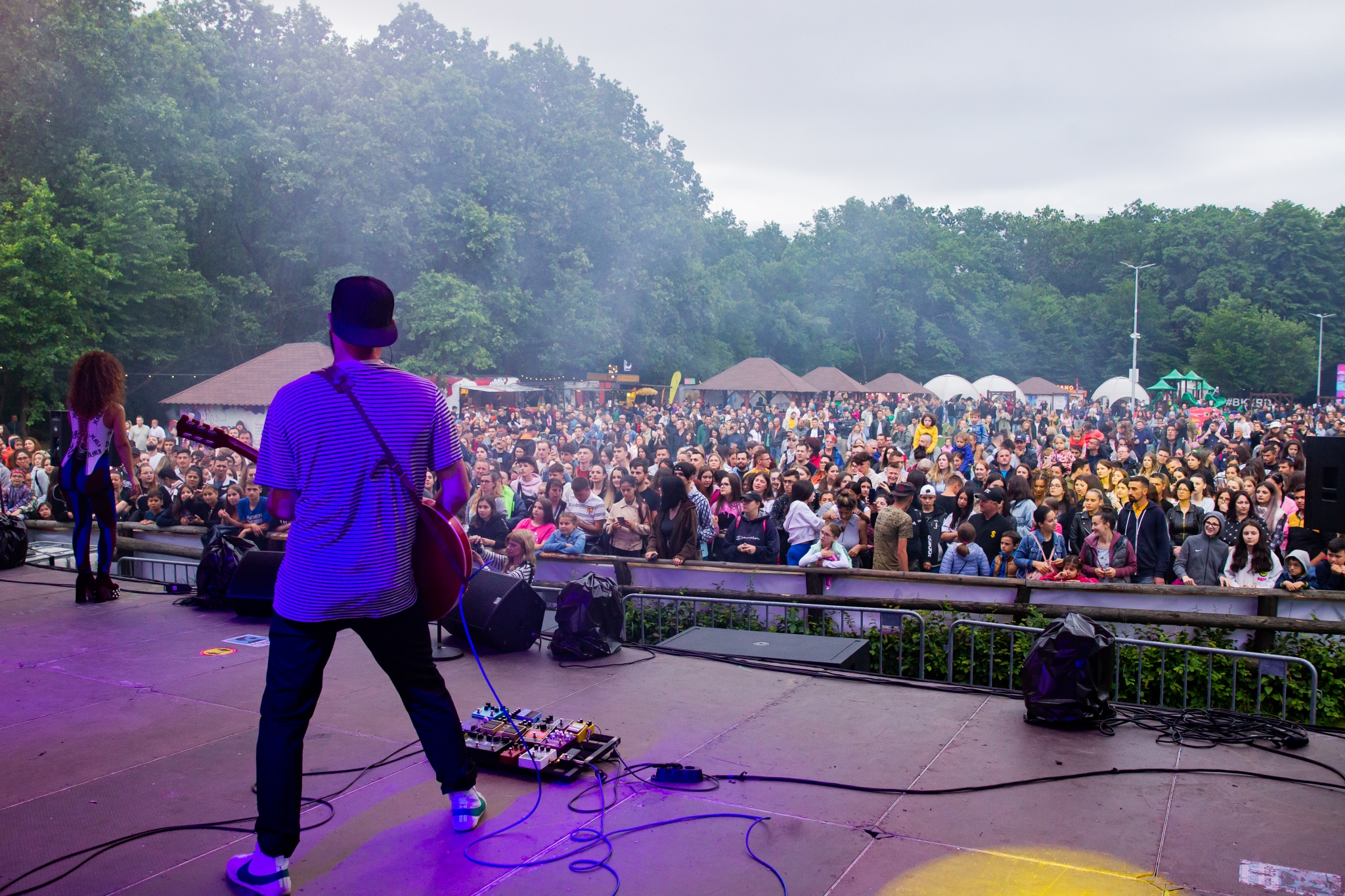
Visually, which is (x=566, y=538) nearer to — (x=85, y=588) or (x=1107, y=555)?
(x=85, y=588)

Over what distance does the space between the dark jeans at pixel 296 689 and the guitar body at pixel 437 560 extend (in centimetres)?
7

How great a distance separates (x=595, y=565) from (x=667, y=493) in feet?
2.98

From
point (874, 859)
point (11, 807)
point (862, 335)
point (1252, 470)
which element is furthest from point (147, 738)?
point (862, 335)

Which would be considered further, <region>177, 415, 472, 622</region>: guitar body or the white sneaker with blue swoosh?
<region>177, 415, 472, 622</region>: guitar body

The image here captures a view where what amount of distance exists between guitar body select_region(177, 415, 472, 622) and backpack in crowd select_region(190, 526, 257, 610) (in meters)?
4.03

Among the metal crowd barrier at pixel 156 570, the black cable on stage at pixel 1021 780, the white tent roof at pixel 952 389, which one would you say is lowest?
the metal crowd barrier at pixel 156 570

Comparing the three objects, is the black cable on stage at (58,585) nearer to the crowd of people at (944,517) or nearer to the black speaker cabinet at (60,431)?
the black speaker cabinet at (60,431)

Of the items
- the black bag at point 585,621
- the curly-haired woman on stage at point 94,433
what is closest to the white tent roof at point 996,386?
the black bag at point 585,621

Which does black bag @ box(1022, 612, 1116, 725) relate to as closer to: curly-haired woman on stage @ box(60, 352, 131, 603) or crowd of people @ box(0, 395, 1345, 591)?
crowd of people @ box(0, 395, 1345, 591)

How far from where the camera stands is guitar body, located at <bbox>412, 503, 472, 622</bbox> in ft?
10.6

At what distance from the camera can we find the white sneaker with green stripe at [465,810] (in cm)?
340

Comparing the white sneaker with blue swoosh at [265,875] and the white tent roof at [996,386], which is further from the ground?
the white tent roof at [996,386]

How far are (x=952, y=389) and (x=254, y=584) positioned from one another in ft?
97.9

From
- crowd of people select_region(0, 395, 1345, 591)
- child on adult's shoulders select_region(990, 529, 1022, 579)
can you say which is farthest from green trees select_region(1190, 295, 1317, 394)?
child on adult's shoulders select_region(990, 529, 1022, 579)
